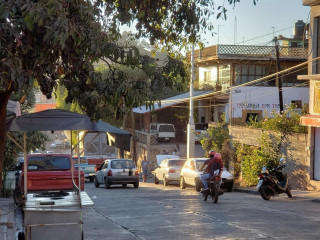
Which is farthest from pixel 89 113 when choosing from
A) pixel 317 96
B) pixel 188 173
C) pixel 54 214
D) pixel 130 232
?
pixel 188 173

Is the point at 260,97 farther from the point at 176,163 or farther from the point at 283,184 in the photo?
the point at 283,184

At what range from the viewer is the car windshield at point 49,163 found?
2075 cm

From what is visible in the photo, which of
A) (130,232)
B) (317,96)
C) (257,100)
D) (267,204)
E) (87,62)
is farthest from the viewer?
(257,100)

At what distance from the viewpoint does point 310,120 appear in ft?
84.3

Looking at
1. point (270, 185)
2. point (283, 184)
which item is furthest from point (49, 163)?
point (283, 184)

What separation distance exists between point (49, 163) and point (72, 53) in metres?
11.3

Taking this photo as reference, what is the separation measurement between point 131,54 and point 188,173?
2018 centimetres

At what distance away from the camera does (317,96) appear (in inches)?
1037

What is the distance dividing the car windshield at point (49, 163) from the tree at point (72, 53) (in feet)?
30.9

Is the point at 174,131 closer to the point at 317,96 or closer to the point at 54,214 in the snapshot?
the point at 317,96

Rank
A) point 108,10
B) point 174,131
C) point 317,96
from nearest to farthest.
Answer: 1. point 108,10
2. point 317,96
3. point 174,131

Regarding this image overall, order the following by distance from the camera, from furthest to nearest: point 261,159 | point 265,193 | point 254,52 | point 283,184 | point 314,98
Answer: point 254,52
point 261,159
point 314,98
point 283,184
point 265,193

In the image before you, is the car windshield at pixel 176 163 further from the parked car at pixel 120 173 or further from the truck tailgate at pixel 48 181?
the truck tailgate at pixel 48 181

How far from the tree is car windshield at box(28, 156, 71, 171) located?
9412mm
